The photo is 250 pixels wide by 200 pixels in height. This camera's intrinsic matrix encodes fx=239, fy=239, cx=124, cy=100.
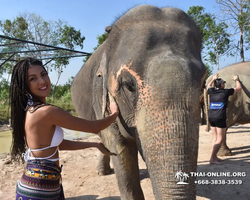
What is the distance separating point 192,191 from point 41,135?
3.61ft

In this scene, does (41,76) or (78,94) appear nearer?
(41,76)

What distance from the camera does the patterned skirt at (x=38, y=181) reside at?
5.62 feet

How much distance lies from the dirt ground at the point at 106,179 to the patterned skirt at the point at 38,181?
82.7 inches

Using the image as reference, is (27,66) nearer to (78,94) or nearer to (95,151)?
(78,94)

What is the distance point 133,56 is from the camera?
192cm

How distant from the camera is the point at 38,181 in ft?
5.64

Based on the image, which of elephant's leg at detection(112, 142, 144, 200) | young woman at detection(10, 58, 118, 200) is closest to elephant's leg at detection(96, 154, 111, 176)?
elephant's leg at detection(112, 142, 144, 200)

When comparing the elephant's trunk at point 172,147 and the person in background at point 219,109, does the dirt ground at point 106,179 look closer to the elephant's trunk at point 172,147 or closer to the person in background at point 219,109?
the person in background at point 219,109

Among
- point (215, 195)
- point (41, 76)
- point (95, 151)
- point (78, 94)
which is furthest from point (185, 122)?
point (95, 151)

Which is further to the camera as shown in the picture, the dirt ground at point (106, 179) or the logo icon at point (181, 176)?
the dirt ground at point (106, 179)

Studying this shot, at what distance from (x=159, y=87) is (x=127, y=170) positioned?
148cm

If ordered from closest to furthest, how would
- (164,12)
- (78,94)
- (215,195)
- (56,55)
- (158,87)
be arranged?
(158,87) → (164,12) → (215,195) → (78,94) → (56,55)

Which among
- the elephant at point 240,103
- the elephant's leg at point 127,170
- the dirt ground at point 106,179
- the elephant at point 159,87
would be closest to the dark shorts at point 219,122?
the dirt ground at point 106,179

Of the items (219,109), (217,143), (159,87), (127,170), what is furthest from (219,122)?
(159,87)
